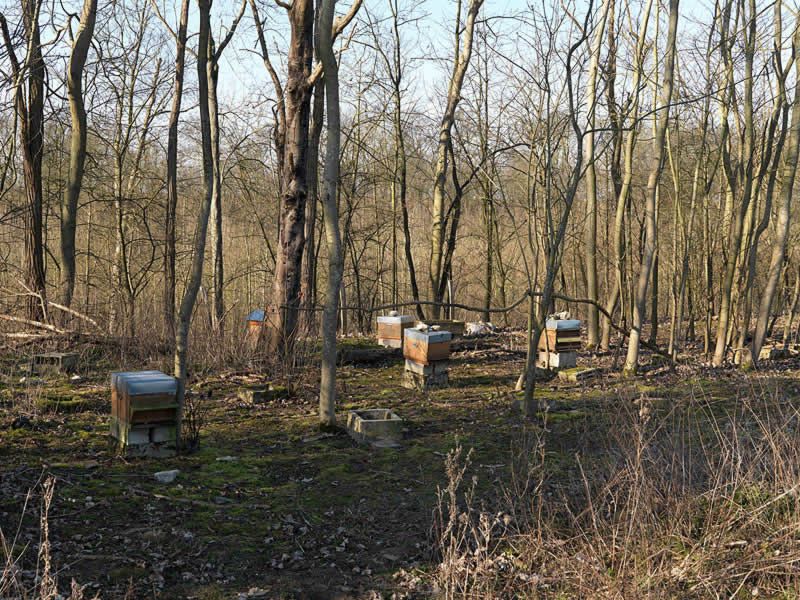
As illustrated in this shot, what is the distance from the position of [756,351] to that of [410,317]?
220 inches

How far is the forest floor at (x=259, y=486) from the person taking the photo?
436 cm

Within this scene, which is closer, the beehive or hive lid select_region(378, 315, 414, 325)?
the beehive

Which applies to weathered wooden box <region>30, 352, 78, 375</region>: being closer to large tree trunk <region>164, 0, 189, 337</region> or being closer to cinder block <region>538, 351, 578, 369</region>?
large tree trunk <region>164, 0, 189, 337</region>

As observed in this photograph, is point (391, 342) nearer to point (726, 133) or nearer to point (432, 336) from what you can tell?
point (432, 336)

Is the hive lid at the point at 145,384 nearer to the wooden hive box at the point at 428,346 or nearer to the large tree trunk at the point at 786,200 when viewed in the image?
the wooden hive box at the point at 428,346

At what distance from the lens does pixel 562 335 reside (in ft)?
35.7


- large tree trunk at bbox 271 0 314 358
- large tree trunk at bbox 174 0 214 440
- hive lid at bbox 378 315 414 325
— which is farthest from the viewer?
hive lid at bbox 378 315 414 325

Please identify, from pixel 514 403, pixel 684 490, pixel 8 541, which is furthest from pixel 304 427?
pixel 684 490

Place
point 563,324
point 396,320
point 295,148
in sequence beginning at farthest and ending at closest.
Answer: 1. point 396,320
2. point 563,324
3. point 295,148

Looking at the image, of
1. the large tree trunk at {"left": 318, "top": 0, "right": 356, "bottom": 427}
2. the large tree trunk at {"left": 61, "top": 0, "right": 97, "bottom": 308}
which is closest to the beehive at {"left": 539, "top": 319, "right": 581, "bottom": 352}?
the large tree trunk at {"left": 318, "top": 0, "right": 356, "bottom": 427}

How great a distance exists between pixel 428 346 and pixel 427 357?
16 cm

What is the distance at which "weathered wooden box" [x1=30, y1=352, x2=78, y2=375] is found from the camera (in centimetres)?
945

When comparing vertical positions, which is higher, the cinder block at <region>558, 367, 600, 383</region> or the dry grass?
the cinder block at <region>558, 367, 600, 383</region>

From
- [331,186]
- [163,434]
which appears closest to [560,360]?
[331,186]
